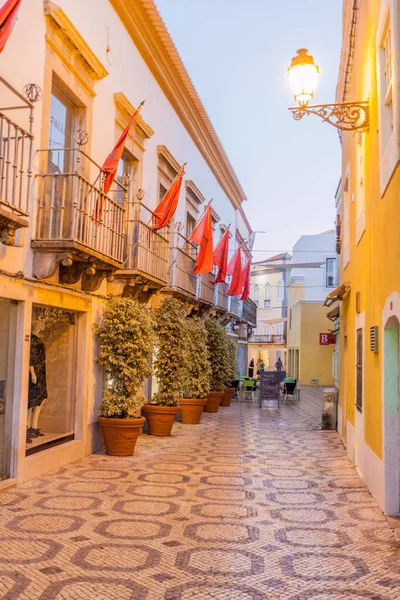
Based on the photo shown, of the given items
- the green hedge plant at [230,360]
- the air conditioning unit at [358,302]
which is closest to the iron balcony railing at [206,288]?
the green hedge plant at [230,360]

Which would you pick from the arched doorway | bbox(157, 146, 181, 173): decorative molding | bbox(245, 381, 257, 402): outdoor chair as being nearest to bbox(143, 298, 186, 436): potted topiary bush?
bbox(157, 146, 181, 173): decorative molding

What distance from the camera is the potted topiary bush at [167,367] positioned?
11969mm

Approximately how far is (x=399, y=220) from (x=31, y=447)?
17.6 ft

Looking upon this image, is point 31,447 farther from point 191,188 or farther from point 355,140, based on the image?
point 191,188

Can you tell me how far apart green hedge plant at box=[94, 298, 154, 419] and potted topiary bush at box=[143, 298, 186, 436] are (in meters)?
1.96

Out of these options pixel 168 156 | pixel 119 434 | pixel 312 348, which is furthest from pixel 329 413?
pixel 312 348

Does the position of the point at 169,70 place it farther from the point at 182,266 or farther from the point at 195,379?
the point at 195,379

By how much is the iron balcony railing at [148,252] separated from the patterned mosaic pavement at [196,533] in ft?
11.8

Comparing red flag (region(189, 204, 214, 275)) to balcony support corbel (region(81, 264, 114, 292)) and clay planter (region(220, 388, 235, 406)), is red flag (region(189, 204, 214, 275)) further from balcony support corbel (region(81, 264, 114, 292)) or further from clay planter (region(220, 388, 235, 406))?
balcony support corbel (region(81, 264, 114, 292))

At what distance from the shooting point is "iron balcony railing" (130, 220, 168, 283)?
37.0 feet

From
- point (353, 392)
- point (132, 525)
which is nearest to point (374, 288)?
point (353, 392)

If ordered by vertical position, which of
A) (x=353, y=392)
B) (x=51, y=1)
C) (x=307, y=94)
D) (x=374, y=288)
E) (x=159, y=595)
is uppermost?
(x=51, y=1)

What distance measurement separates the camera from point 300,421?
1572 cm

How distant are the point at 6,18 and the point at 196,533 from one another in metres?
5.07
